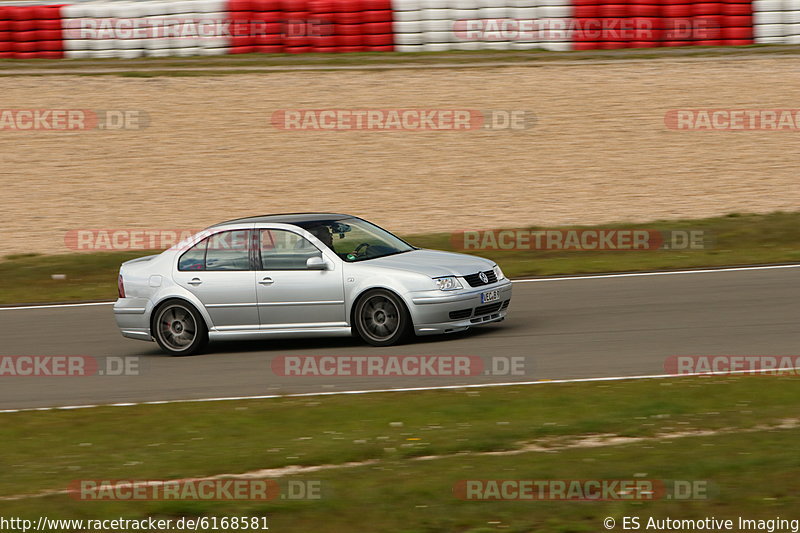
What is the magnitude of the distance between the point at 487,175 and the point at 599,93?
482 centimetres

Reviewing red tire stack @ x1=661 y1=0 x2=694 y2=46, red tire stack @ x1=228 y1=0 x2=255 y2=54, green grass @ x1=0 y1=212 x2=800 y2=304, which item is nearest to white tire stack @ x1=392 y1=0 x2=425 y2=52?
red tire stack @ x1=228 y1=0 x2=255 y2=54

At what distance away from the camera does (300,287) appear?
11.8 m

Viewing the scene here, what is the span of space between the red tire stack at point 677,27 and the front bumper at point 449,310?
1856 cm

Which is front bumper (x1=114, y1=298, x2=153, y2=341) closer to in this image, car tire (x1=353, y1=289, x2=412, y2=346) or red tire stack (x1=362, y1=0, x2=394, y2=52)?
car tire (x1=353, y1=289, x2=412, y2=346)

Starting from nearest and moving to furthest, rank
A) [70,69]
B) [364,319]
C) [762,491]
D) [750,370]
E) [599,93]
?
1. [762,491]
2. [750,370]
3. [364,319]
4. [599,93]
5. [70,69]

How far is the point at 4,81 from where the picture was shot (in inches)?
1129

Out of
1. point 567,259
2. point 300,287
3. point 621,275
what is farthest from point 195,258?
point 567,259

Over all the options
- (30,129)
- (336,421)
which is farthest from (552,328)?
(30,129)

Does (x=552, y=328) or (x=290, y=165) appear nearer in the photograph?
(x=552, y=328)

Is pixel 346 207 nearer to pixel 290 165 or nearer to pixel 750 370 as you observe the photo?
pixel 290 165

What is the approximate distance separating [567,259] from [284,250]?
6460 mm

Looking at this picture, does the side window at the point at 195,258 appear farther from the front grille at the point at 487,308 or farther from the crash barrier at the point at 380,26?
the crash barrier at the point at 380,26

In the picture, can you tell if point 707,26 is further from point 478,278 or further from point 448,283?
point 448,283

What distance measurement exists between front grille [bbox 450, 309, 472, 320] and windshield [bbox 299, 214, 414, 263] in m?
1.15
